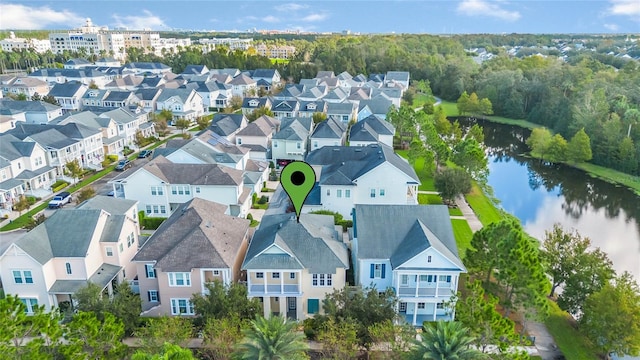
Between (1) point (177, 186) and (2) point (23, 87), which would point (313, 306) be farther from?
(2) point (23, 87)

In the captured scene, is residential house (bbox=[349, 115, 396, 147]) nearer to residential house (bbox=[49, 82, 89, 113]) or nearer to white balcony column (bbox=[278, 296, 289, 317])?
white balcony column (bbox=[278, 296, 289, 317])

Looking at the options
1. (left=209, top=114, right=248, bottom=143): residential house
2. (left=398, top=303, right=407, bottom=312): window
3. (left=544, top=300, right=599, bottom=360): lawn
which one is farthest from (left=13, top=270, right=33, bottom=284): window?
(left=209, top=114, right=248, bottom=143): residential house

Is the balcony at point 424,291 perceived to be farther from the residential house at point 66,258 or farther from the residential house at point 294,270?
the residential house at point 66,258

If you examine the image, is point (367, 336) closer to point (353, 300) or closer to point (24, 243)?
point (353, 300)

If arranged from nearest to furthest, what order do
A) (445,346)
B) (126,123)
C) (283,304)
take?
(445,346) < (283,304) < (126,123)

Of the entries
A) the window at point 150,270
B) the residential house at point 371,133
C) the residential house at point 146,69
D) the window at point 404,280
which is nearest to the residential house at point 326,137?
the residential house at point 371,133

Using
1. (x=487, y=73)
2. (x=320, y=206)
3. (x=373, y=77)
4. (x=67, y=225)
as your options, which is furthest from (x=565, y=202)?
(x=373, y=77)

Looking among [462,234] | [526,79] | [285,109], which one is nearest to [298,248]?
[462,234]
